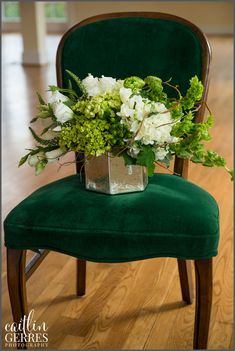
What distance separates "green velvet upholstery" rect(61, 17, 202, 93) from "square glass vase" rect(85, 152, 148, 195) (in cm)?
34

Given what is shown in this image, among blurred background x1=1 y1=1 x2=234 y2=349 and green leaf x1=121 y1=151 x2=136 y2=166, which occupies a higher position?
green leaf x1=121 y1=151 x2=136 y2=166

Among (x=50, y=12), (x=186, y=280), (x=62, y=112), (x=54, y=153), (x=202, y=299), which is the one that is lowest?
(x=50, y=12)

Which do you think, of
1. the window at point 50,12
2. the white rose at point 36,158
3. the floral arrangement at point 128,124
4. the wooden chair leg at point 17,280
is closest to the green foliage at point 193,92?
the floral arrangement at point 128,124

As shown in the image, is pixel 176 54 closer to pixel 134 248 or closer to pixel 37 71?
pixel 134 248

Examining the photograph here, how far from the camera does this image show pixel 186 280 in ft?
6.19

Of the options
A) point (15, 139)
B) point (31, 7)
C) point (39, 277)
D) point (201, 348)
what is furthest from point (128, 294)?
point (31, 7)

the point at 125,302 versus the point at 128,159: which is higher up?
the point at 128,159

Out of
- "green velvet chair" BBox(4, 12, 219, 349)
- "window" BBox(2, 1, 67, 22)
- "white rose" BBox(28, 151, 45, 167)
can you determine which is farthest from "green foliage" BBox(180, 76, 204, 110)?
"window" BBox(2, 1, 67, 22)

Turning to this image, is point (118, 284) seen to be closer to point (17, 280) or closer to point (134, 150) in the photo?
point (17, 280)

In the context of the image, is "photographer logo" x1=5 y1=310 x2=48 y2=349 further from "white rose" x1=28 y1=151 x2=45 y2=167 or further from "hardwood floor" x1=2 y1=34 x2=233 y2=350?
"white rose" x1=28 y1=151 x2=45 y2=167

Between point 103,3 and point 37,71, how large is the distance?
12.3 ft

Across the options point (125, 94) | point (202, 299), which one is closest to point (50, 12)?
point (125, 94)

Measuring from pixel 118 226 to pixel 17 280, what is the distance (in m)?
0.31

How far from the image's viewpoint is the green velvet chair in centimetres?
134
